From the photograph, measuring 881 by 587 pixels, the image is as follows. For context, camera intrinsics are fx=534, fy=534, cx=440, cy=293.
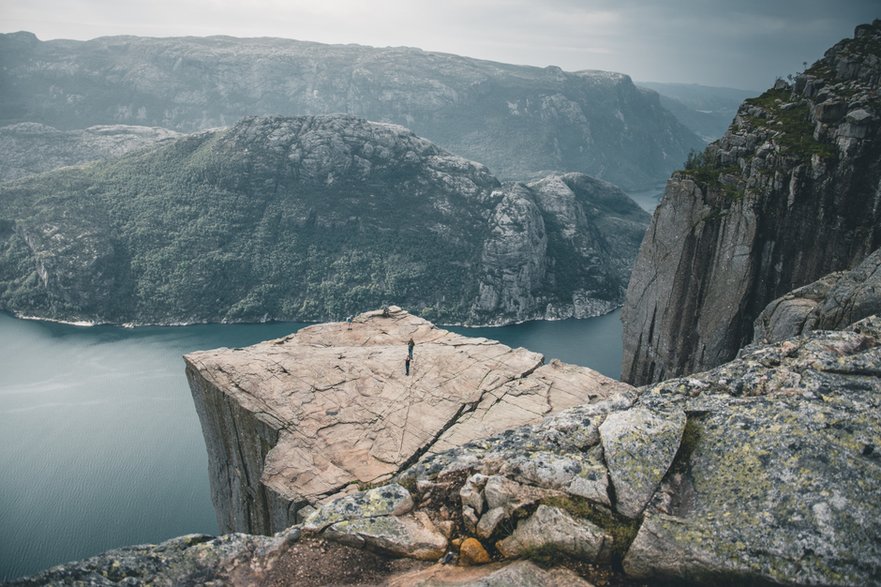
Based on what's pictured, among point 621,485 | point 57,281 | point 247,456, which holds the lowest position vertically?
point 57,281

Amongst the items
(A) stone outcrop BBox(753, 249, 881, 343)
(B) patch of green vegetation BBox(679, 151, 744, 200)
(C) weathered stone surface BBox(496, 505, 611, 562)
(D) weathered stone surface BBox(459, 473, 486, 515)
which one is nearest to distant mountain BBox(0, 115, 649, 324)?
(B) patch of green vegetation BBox(679, 151, 744, 200)

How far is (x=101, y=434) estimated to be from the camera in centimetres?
7438

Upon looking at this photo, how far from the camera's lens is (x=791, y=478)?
31.3ft

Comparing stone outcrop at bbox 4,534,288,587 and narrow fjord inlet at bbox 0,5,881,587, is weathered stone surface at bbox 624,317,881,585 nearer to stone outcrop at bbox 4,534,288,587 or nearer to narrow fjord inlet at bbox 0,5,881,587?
narrow fjord inlet at bbox 0,5,881,587

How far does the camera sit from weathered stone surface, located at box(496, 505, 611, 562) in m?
9.56

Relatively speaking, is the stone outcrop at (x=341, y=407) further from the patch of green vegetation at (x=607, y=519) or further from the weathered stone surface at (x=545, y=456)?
the patch of green vegetation at (x=607, y=519)

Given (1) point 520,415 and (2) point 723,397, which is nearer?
(2) point 723,397

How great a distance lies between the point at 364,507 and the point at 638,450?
588 centimetres

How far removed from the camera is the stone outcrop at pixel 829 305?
1873cm

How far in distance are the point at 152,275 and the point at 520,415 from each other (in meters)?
146

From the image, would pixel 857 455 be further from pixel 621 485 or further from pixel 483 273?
pixel 483 273

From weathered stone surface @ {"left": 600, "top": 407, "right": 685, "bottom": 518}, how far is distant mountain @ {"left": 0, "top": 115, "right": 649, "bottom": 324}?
131 meters

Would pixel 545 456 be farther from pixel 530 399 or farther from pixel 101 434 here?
pixel 101 434

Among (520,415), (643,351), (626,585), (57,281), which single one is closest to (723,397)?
(626,585)
